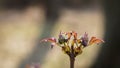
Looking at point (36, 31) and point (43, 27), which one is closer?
point (36, 31)

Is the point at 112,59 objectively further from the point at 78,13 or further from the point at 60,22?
the point at 78,13

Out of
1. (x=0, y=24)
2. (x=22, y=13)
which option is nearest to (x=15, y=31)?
(x=0, y=24)

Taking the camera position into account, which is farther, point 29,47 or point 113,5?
point 113,5

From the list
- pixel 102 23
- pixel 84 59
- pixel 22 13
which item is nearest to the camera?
pixel 84 59

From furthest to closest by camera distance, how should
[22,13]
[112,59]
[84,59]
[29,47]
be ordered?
[22,13]
[29,47]
[112,59]
[84,59]

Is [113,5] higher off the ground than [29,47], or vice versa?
[113,5]
